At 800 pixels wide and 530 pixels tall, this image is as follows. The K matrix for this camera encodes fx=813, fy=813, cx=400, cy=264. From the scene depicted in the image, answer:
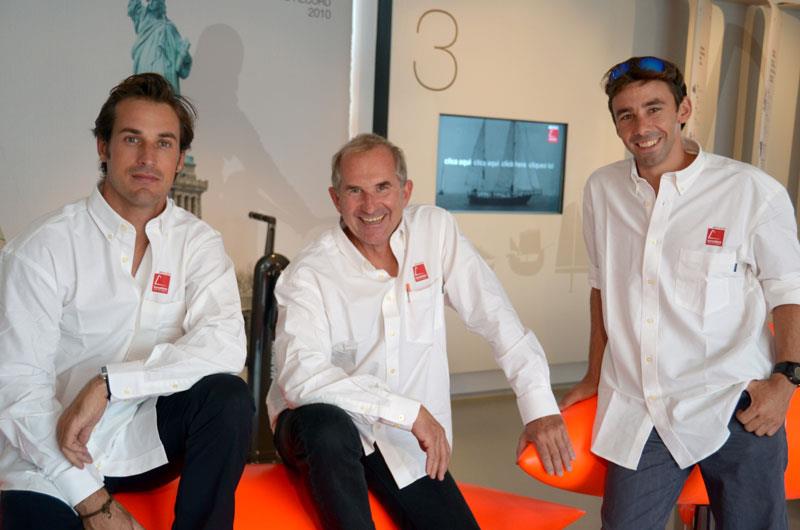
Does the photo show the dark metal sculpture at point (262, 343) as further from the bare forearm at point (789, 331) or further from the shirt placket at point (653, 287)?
the bare forearm at point (789, 331)

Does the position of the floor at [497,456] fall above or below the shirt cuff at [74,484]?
below

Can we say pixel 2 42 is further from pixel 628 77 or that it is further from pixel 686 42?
pixel 686 42

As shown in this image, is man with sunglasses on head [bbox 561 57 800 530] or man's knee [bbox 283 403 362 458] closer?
man's knee [bbox 283 403 362 458]

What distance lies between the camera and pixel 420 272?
226 centimetres

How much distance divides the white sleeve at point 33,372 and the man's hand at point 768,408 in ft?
5.10

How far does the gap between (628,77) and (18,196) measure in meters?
2.69

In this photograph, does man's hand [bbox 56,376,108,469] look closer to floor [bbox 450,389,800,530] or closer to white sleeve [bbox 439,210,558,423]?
white sleeve [bbox 439,210,558,423]

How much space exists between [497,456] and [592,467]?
165 cm

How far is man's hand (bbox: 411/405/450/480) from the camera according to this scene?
1.94m

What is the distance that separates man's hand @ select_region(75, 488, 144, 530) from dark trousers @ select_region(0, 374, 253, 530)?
0.11 ft

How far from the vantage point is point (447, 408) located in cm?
229

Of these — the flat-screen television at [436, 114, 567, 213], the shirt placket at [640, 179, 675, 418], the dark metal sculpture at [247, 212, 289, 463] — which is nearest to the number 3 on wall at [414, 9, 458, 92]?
the flat-screen television at [436, 114, 567, 213]

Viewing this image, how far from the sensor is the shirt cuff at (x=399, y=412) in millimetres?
1930

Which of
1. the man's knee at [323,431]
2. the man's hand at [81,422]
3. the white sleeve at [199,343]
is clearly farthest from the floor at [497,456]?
the man's hand at [81,422]
